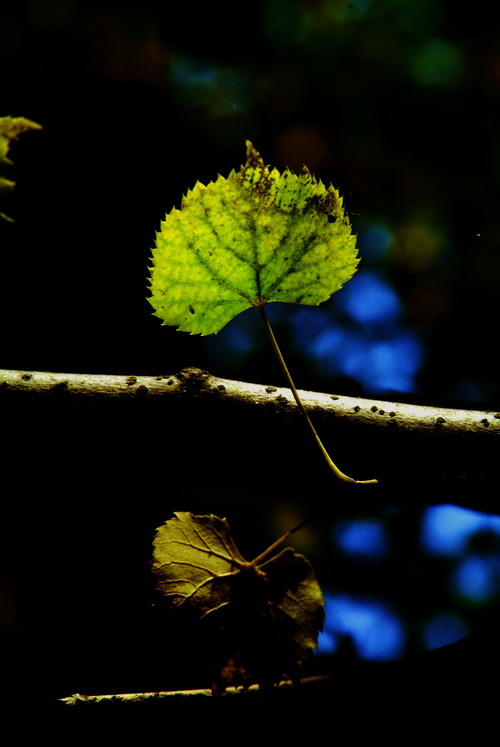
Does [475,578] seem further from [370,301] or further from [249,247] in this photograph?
[249,247]

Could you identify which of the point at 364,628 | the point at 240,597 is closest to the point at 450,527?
the point at 364,628

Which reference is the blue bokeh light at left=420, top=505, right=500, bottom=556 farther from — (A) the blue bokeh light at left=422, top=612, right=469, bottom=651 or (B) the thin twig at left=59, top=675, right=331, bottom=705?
(B) the thin twig at left=59, top=675, right=331, bottom=705

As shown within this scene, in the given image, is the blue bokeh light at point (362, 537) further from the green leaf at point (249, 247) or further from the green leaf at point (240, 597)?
the green leaf at point (249, 247)

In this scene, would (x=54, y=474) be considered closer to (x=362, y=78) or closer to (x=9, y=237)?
(x=9, y=237)

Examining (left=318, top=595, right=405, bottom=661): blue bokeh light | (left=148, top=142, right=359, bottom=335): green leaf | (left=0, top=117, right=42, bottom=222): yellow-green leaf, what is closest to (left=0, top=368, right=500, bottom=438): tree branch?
(left=148, top=142, right=359, bottom=335): green leaf

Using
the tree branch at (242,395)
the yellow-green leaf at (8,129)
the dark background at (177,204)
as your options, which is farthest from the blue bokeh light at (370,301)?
the yellow-green leaf at (8,129)

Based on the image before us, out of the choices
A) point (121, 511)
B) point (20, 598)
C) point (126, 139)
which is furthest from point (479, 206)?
point (20, 598)
